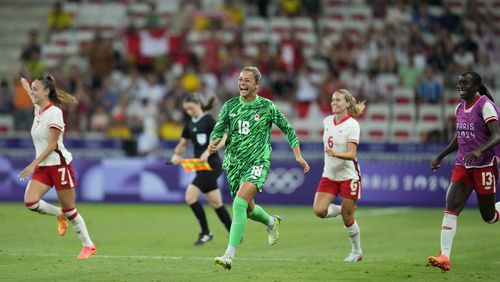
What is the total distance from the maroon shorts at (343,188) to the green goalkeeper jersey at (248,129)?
60.0 inches

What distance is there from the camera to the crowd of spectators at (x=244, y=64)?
29.6 meters

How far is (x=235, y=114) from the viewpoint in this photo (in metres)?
13.3

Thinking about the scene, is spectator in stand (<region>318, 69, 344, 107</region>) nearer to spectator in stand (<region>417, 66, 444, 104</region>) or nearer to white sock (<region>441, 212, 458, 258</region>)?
spectator in stand (<region>417, 66, 444, 104</region>)

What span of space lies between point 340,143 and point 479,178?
83.0 inches

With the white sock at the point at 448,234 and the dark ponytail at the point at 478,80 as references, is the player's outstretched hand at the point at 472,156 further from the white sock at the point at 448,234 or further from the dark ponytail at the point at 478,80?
the dark ponytail at the point at 478,80

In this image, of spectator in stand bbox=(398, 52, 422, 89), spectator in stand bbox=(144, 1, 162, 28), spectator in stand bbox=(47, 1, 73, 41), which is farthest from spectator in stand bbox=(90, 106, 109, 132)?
spectator in stand bbox=(398, 52, 422, 89)

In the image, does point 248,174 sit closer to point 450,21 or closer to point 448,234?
point 448,234

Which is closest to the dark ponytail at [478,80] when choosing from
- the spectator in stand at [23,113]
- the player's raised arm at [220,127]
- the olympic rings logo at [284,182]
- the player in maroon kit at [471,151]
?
the player in maroon kit at [471,151]

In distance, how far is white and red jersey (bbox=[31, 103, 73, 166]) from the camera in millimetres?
14172

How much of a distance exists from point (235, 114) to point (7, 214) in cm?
1161

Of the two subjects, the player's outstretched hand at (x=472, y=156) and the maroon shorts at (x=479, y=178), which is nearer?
the player's outstretched hand at (x=472, y=156)

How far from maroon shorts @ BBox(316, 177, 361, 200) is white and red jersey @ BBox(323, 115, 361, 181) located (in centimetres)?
6

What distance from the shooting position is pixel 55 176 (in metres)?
14.3

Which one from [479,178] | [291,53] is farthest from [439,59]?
[479,178]
